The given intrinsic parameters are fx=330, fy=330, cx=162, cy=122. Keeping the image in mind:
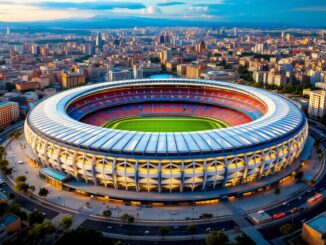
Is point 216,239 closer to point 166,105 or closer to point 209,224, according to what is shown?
point 209,224

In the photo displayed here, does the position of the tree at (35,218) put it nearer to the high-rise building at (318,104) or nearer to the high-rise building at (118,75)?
the high-rise building at (318,104)

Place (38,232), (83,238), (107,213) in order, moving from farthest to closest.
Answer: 1. (107,213)
2. (38,232)
3. (83,238)

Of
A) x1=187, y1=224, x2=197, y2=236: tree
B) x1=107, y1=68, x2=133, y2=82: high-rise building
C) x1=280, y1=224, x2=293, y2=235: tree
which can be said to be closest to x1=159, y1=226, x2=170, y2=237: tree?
x1=187, y1=224, x2=197, y2=236: tree

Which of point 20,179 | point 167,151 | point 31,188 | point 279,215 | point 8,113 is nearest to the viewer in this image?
point 279,215

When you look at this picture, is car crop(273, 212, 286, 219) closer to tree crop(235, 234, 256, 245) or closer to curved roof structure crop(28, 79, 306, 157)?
tree crop(235, 234, 256, 245)

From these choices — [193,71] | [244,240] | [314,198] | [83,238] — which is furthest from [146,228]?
[193,71]

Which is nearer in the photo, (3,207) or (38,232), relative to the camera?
(38,232)

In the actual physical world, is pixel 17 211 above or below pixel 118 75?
below

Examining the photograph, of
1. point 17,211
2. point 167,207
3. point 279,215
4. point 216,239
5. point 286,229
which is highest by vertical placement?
A: point 286,229
